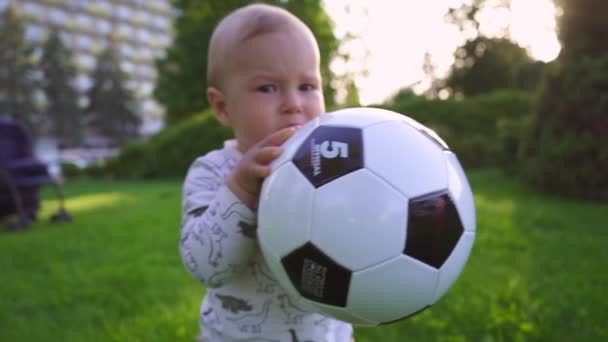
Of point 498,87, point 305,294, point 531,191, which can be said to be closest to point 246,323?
point 305,294

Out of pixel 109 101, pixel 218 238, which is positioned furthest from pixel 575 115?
pixel 109 101

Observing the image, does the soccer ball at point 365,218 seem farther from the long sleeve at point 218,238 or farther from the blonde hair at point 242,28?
the blonde hair at point 242,28

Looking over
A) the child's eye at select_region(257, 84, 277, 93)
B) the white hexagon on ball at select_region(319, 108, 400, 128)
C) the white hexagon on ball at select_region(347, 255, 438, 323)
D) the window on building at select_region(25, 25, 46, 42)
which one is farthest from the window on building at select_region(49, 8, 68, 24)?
the white hexagon on ball at select_region(347, 255, 438, 323)

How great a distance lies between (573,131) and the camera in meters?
6.28

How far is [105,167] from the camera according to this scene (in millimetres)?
17672

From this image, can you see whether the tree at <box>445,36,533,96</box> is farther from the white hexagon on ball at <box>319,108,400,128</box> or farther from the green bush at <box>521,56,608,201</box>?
the white hexagon on ball at <box>319,108,400,128</box>

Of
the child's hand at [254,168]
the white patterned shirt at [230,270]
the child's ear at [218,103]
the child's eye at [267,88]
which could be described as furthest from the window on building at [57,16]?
the child's hand at [254,168]

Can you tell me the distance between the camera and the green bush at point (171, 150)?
1410 centimetres

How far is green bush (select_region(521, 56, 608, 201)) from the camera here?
6.05 metres

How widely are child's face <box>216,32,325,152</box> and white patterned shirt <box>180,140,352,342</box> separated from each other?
0.21m

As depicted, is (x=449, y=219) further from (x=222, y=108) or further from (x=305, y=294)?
(x=222, y=108)

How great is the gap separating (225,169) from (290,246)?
493 mm

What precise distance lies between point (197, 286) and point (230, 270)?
209cm

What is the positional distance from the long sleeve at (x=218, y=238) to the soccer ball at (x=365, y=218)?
0.28 ft
